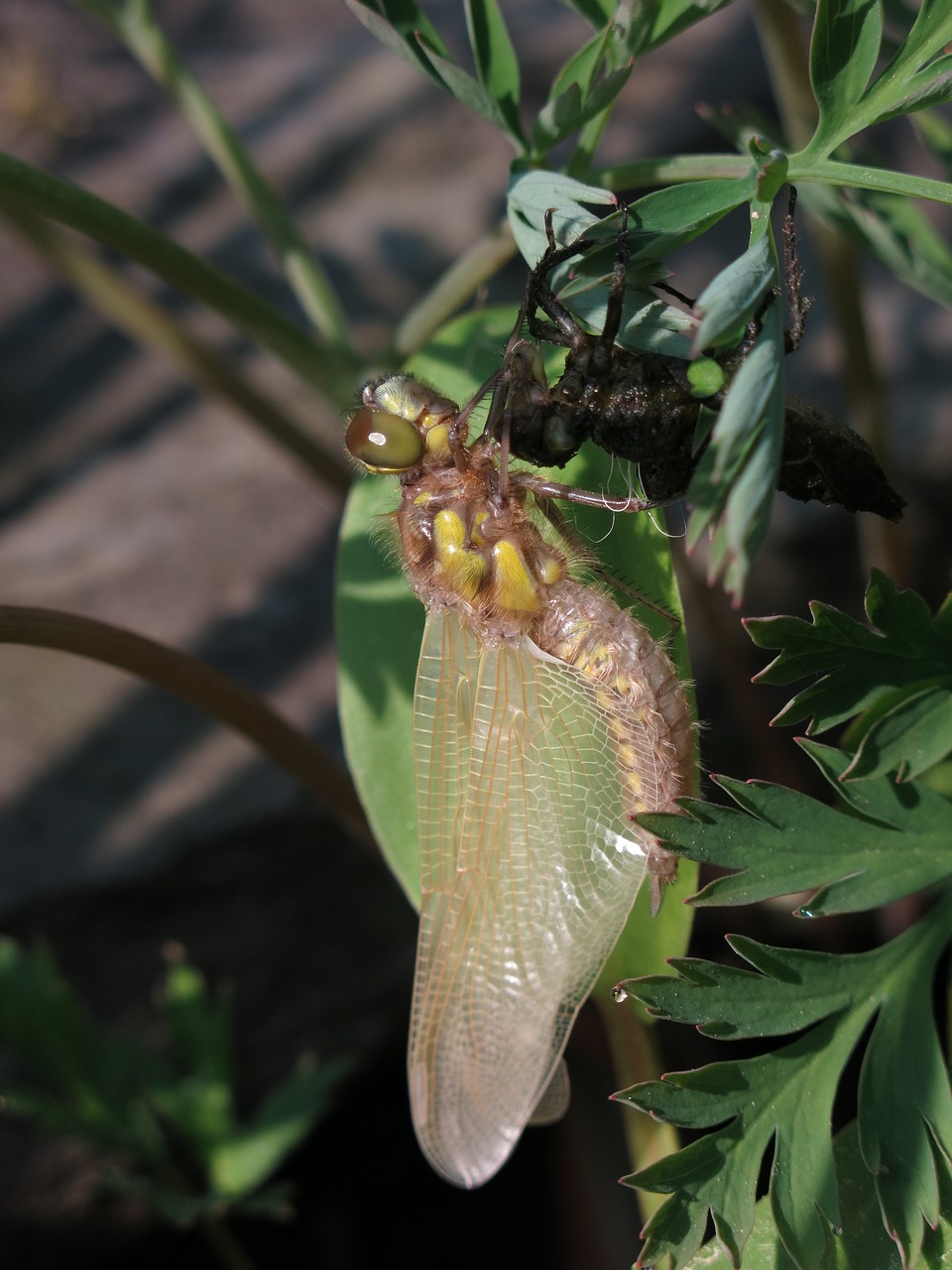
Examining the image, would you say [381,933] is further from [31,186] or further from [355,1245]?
[31,186]

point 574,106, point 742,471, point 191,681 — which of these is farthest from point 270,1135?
point 574,106

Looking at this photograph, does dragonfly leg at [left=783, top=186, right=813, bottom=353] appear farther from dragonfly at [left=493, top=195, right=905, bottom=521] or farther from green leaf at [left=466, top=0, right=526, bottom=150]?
green leaf at [left=466, top=0, right=526, bottom=150]

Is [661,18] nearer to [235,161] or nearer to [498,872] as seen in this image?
[235,161]

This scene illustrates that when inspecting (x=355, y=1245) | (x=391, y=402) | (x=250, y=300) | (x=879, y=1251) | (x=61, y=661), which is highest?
(x=250, y=300)

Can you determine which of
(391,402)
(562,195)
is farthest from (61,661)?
(562,195)

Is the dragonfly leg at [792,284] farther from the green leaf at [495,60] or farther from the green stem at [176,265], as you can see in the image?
the green stem at [176,265]

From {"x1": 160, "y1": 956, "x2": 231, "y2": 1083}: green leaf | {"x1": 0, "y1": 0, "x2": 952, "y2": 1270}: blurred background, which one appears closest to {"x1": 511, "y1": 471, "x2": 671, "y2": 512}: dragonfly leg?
{"x1": 0, "y1": 0, "x2": 952, "y2": 1270}: blurred background
